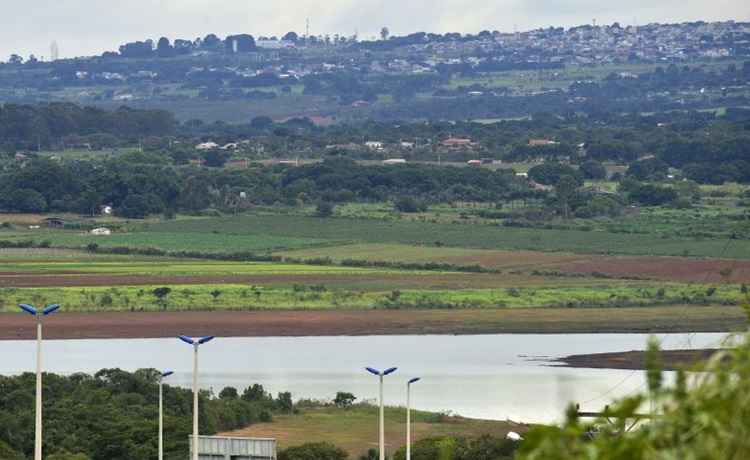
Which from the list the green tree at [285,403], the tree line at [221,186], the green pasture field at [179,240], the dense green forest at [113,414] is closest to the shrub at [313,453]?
the dense green forest at [113,414]

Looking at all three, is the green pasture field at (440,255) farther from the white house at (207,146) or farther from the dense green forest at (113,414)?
the white house at (207,146)

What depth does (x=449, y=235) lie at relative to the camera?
9462 centimetres

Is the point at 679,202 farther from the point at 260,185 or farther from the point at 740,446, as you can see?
the point at 740,446

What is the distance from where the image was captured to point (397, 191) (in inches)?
4811

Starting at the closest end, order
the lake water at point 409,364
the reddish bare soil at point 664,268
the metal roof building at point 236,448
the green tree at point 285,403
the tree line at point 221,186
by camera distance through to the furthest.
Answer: the metal roof building at point 236,448 < the green tree at point 285,403 < the lake water at point 409,364 < the reddish bare soil at point 664,268 < the tree line at point 221,186

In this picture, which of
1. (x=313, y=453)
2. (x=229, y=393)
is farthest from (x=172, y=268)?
(x=313, y=453)

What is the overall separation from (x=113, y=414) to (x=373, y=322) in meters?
28.0

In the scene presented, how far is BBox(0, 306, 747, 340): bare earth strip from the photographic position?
201ft

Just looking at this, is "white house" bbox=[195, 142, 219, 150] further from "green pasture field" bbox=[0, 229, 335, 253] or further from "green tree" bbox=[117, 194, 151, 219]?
"green pasture field" bbox=[0, 229, 335, 253]

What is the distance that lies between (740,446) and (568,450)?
0.44 metres

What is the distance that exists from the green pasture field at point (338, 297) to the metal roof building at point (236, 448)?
40875 millimetres

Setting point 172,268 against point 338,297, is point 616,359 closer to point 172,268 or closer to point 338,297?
point 338,297

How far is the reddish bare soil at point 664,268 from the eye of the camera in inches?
2977

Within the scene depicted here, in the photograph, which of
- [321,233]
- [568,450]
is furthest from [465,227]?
[568,450]
